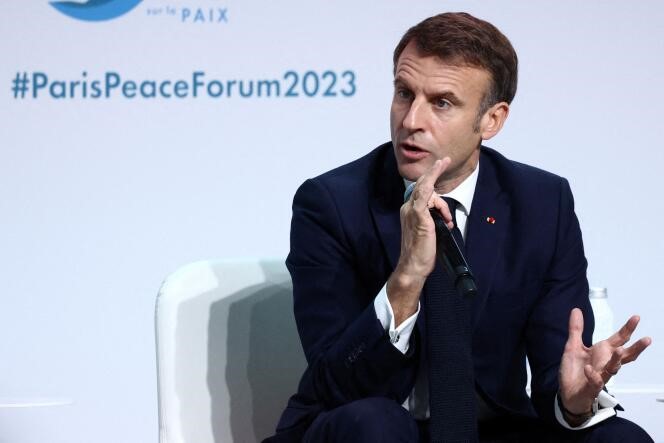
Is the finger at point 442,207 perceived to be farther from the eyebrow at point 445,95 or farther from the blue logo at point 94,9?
the blue logo at point 94,9

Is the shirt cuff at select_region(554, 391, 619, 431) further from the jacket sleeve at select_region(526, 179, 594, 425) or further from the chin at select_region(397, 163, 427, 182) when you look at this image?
the chin at select_region(397, 163, 427, 182)

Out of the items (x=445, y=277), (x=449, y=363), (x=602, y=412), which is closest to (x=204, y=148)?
(x=445, y=277)

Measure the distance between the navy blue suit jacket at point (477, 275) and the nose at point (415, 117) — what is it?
15cm

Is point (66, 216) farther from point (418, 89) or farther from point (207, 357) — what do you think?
point (418, 89)

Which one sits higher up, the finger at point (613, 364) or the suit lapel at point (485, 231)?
the suit lapel at point (485, 231)

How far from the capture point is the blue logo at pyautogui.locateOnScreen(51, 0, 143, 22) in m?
3.52

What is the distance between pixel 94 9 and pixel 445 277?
1.81 metres

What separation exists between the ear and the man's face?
1.9 inches

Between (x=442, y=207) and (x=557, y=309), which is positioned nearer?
(x=442, y=207)

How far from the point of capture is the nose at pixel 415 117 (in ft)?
7.23

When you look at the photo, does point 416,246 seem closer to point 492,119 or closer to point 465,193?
point 465,193

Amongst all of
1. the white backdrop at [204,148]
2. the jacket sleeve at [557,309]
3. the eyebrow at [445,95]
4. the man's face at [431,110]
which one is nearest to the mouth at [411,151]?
the man's face at [431,110]

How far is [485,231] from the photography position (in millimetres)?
2264

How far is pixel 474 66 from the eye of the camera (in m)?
2.25
